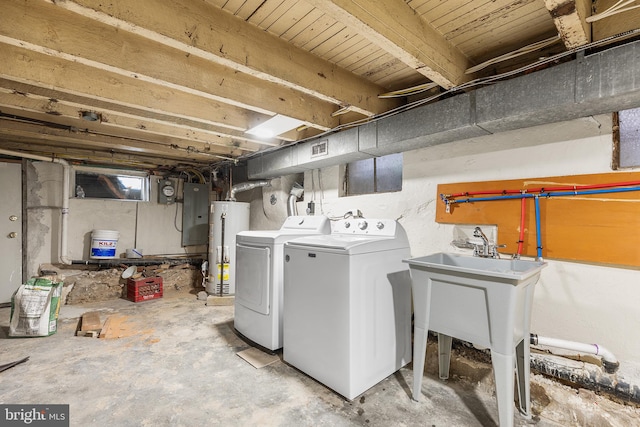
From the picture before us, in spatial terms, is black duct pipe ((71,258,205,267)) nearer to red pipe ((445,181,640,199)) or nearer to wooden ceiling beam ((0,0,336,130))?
wooden ceiling beam ((0,0,336,130))

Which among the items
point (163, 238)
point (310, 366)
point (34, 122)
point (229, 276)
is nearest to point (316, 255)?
point (310, 366)

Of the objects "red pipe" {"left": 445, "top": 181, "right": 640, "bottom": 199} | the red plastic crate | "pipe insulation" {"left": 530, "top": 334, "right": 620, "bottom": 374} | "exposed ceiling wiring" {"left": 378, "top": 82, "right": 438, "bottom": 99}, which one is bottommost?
the red plastic crate

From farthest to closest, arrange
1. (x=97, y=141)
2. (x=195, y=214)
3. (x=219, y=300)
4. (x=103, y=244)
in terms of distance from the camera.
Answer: (x=195, y=214)
(x=103, y=244)
(x=219, y=300)
(x=97, y=141)

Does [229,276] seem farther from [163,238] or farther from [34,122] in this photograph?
[34,122]

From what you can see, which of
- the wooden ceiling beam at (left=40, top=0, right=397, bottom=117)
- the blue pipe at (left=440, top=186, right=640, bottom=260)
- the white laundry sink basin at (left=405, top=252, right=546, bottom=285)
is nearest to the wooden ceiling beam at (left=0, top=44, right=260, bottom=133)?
the wooden ceiling beam at (left=40, top=0, right=397, bottom=117)

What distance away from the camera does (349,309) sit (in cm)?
179

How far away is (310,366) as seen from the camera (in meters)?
2.04

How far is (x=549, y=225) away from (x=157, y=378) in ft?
9.61

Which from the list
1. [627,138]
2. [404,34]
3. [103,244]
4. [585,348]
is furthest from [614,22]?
[103,244]

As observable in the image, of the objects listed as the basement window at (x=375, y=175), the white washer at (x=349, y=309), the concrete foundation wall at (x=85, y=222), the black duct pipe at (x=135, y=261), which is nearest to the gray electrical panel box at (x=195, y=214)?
the concrete foundation wall at (x=85, y=222)

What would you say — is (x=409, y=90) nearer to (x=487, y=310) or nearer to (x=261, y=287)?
(x=487, y=310)

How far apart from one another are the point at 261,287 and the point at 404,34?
2087mm

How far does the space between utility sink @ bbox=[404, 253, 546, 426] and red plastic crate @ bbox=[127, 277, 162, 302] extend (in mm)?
3827

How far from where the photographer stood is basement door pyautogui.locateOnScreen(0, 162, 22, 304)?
12.1 ft
